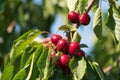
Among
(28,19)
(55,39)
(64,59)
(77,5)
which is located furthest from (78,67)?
(28,19)

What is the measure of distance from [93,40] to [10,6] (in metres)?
1.18

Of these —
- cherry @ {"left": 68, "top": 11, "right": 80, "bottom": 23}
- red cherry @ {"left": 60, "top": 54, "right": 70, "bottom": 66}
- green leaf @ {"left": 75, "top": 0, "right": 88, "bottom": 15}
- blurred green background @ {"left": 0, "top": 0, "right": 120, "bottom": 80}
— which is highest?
green leaf @ {"left": 75, "top": 0, "right": 88, "bottom": 15}

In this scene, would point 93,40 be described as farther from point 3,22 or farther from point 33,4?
point 3,22

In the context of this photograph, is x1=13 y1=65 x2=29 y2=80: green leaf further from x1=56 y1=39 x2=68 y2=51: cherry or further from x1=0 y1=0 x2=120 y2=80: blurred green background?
x1=0 y1=0 x2=120 y2=80: blurred green background

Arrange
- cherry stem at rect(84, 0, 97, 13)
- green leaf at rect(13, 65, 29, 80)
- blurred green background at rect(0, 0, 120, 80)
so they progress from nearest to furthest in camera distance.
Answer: green leaf at rect(13, 65, 29, 80) → cherry stem at rect(84, 0, 97, 13) → blurred green background at rect(0, 0, 120, 80)

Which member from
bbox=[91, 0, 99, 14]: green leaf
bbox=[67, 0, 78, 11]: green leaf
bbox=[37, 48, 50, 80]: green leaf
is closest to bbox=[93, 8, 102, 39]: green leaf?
bbox=[91, 0, 99, 14]: green leaf

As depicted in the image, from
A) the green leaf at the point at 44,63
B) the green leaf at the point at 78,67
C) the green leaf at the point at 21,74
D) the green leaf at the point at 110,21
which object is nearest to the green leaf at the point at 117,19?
the green leaf at the point at 110,21

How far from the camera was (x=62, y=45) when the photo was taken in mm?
2379

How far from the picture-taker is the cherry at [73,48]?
2.37 metres

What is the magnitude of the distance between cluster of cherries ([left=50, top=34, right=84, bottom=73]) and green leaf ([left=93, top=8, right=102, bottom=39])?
11cm

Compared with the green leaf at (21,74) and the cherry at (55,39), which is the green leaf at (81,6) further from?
the green leaf at (21,74)

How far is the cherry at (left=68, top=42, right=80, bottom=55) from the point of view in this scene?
237cm

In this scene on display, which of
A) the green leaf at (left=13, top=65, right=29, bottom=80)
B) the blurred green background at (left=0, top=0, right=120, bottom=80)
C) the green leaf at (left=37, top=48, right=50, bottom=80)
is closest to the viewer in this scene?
the green leaf at (left=37, top=48, right=50, bottom=80)

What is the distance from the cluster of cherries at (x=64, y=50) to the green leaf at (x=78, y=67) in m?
0.03
